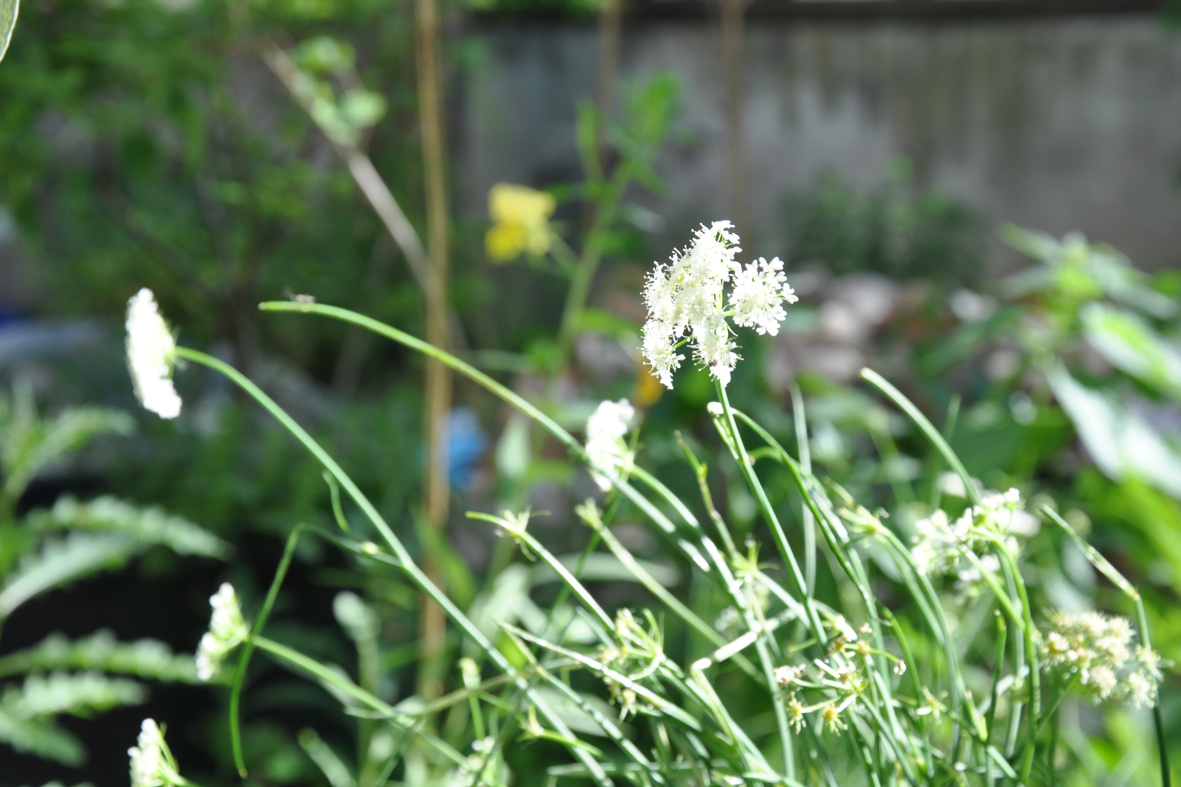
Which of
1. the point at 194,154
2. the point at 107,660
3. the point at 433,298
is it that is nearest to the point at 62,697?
the point at 107,660

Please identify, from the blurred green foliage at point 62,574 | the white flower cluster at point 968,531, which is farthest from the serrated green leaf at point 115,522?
the white flower cluster at point 968,531

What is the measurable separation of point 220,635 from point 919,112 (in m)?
3.76

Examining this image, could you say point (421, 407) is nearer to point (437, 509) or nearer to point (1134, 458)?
point (437, 509)

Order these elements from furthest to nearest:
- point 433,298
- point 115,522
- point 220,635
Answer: point 433,298 < point 115,522 < point 220,635

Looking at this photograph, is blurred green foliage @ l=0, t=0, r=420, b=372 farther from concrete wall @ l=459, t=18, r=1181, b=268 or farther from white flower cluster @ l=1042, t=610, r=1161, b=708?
white flower cluster @ l=1042, t=610, r=1161, b=708

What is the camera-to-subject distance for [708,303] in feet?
0.78

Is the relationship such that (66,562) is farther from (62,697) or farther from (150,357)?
(150,357)

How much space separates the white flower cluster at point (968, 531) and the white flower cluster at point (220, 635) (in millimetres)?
247

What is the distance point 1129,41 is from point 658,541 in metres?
3.23

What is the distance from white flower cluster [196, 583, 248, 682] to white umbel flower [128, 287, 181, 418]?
70 mm

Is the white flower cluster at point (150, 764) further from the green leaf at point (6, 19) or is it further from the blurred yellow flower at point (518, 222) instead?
the blurred yellow flower at point (518, 222)

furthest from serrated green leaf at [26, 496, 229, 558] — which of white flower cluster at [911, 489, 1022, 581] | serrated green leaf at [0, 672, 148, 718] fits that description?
white flower cluster at [911, 489, 1022, 581]

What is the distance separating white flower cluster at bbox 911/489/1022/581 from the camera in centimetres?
30

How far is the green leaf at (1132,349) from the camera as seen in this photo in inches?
46.4
